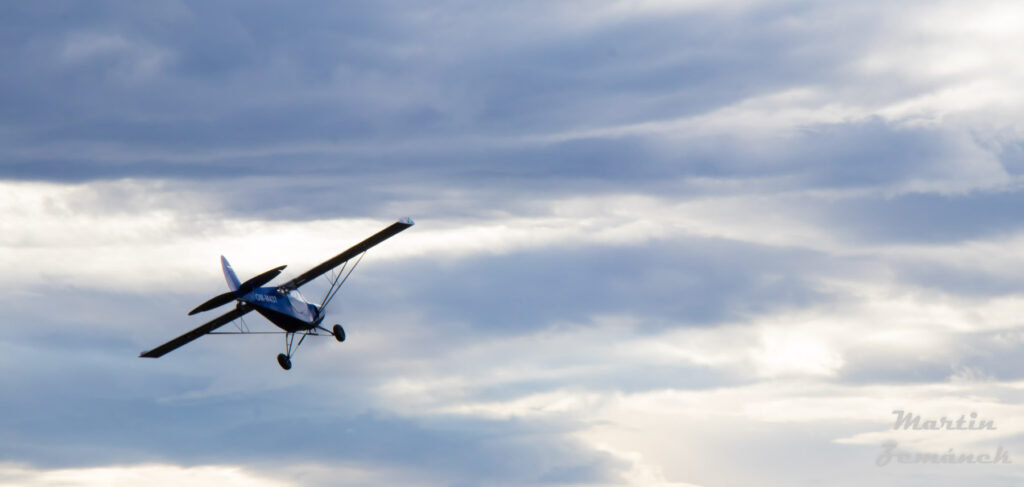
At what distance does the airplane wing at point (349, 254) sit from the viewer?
229 feet

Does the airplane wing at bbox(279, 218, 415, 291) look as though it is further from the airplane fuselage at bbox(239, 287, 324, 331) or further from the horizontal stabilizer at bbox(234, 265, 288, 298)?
the horizontal stabilizer at bbox(234, 265, 288, 298)

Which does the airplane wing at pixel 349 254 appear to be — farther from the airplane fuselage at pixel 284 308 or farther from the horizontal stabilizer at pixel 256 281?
the horizontal stabilizer at pixel 256 281

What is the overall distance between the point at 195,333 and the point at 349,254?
1395 cm

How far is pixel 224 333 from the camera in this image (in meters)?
79.8

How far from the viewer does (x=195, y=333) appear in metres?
80.4

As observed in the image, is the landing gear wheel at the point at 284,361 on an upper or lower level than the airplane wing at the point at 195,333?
lower

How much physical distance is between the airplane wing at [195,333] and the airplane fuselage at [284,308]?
3990 millimetres

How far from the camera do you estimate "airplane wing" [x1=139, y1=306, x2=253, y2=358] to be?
7925 cm

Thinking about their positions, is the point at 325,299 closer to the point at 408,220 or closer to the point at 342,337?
the point at 342,337

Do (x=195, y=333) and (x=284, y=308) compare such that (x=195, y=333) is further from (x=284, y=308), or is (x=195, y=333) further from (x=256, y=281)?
(x=256, y=281)

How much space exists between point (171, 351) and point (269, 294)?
12.7 meters

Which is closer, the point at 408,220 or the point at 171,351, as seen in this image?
the point at 408,220

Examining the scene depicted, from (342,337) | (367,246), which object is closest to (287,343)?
(342,337)

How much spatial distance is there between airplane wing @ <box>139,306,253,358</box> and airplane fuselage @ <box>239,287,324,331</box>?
3.99 m
